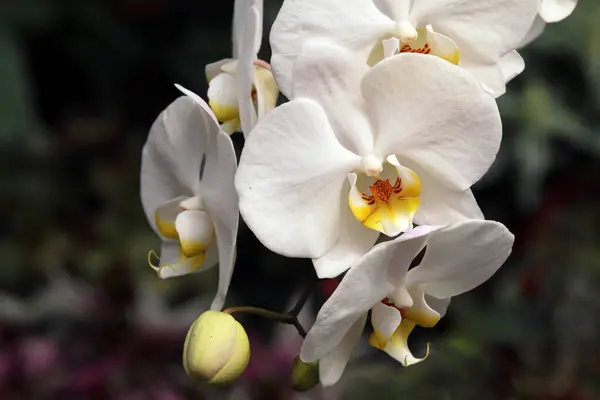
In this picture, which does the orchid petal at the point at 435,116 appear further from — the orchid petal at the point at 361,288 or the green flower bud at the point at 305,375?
the green flower bud at the point at 305,375

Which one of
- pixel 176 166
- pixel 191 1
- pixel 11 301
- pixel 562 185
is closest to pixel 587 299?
pixel 562 185

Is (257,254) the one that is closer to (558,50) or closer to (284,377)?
(284,377)

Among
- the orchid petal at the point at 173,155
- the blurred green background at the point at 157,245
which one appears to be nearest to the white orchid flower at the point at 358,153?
the orchid petal at the point at 173,155

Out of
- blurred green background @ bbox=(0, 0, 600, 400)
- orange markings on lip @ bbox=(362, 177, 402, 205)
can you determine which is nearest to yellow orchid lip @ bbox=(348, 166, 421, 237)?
orange markings on lip @ bbox=(362, 177, 402, 205)

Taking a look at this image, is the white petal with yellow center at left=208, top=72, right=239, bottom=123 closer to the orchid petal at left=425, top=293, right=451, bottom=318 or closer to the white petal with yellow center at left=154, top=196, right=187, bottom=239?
the white petal with yellow center at left=154, top=196, right=187, bottom=239

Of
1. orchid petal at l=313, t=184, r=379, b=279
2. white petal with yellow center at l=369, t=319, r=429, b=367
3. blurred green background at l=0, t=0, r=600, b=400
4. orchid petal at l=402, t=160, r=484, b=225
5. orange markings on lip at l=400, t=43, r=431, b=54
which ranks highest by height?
orange markings on lip at l=400, t=43, r=431, b=54
